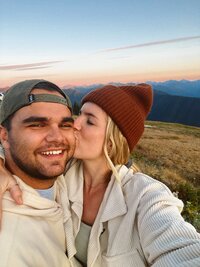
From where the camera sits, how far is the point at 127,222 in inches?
126

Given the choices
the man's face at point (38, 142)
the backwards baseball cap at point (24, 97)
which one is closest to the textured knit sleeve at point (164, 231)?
the man's face at point (38, 142)

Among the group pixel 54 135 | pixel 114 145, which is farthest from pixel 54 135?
pixel 114 145

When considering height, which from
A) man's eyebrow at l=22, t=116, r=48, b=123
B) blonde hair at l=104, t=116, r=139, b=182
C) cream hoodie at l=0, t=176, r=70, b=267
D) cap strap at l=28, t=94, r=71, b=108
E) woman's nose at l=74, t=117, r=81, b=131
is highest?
cap strap at l=28, t=94, r=71, b=108

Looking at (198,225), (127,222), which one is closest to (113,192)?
(127,222)

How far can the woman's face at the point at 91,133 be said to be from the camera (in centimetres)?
404

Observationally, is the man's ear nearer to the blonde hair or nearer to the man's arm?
the man's arm

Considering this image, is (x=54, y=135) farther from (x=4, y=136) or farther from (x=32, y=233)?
(x=32, y=233)

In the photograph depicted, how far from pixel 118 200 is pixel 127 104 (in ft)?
3.86

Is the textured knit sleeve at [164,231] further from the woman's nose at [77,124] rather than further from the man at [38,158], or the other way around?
the woman's nose at [77,124]

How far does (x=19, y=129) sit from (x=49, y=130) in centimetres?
25

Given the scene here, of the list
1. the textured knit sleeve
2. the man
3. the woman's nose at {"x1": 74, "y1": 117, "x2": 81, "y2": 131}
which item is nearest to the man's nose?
the man

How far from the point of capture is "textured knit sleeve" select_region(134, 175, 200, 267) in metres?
2.38

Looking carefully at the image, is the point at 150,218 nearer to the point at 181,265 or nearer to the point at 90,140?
the point at 181,265

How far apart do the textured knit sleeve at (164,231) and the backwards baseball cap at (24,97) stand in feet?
3.68
